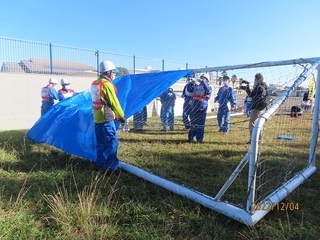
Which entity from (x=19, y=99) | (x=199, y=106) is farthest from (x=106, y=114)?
(x=19, y=99)

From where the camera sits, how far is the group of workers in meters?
4.25

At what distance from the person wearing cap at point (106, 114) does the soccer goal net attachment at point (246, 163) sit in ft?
1.16

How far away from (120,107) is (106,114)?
0.25m

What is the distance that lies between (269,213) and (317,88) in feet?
7.34

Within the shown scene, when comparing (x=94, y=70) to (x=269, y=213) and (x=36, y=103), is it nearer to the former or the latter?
(x=36, y=103)

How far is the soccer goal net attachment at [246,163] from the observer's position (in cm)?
284

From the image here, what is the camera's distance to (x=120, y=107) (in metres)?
4.29

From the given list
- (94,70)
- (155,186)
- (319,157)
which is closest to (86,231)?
(155,186)

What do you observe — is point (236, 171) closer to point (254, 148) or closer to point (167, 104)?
point (254, 148)

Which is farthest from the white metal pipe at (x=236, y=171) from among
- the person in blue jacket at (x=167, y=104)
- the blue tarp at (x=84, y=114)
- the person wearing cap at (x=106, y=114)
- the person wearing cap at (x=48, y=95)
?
the person in blue jacket at (x=167, y=104)

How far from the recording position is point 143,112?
955 centimetres

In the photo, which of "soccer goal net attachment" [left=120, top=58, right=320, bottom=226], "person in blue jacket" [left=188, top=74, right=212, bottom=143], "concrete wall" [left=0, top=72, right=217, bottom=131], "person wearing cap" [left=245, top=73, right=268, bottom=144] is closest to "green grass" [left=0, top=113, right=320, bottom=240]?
"soccer goal net attachment" [left=120, top=58, right=320, bottom=226]

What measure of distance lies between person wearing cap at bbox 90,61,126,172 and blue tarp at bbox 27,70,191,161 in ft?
1.39

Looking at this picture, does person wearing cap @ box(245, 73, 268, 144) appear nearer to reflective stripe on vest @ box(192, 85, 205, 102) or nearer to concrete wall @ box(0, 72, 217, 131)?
reflective stripe on vest @ box(192, 85, 205, 102)
